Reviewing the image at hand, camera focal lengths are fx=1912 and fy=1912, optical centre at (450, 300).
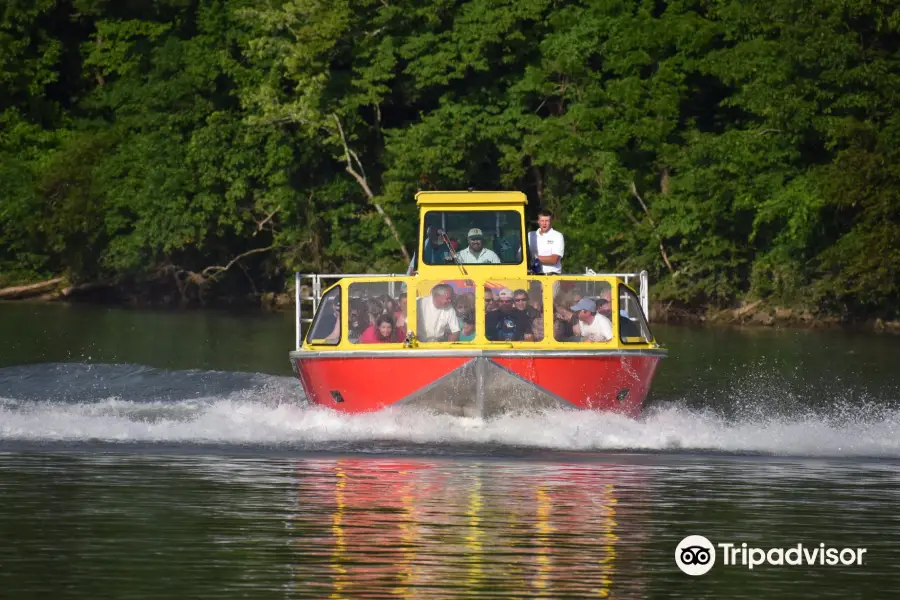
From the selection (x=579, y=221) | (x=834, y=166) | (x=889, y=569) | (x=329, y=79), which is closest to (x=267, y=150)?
(x=329, y=79)

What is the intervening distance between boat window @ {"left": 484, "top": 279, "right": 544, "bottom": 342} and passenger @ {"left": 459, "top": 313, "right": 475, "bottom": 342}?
0.14 metres

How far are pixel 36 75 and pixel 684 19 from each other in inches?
911

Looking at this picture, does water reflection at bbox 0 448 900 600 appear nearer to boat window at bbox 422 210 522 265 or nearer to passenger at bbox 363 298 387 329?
passenger at bbox 363 298 387 329

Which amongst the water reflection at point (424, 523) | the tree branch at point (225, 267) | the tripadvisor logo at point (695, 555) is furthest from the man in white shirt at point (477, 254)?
the tree branch at point (225, 267)

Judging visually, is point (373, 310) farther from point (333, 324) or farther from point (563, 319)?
point (563, 319)

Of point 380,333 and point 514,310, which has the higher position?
point 514,310

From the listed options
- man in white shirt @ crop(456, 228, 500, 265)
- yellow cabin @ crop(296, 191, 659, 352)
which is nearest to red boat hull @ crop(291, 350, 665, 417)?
yellow cabin @ crop(296, 191, 659, 352)

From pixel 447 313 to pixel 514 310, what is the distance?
0.74 metres

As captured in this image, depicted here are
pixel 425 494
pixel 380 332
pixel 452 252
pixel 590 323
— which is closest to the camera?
pixel 425 494

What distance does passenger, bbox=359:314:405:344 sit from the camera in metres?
21.1

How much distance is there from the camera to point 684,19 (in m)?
48.0

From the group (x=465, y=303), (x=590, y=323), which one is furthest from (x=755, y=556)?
(x=465, y=303)

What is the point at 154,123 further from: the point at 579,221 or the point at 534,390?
the point at 534,390

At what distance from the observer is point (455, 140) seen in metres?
50.5
